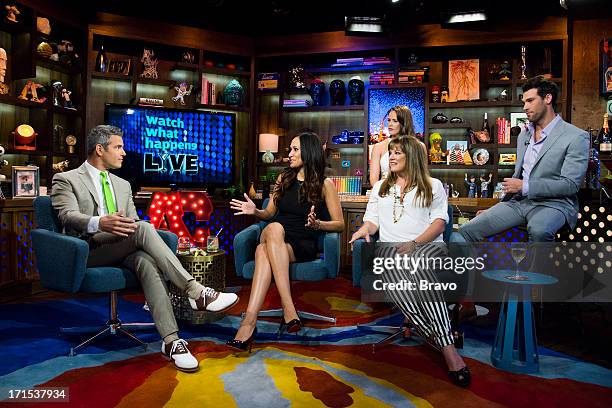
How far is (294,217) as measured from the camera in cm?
354

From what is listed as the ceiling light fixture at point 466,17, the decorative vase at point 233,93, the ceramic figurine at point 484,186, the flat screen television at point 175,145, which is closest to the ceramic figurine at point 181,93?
the flat screen television at point 175,145

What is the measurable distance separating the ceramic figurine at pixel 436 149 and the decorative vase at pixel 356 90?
0.98 meters

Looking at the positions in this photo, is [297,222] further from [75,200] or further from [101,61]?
[101,61]

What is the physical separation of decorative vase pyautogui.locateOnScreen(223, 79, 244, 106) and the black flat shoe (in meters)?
4.74

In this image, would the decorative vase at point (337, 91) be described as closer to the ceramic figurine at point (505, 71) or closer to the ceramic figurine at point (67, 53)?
the ceramic figurine at point (505, 71)

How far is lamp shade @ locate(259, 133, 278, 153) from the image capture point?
6.57 m

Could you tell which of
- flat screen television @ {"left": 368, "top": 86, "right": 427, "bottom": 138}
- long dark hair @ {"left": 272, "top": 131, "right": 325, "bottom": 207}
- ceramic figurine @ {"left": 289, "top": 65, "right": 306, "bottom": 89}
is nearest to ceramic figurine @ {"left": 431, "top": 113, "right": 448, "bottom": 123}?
flat screen television @ {"left": 368, "top": 86, "right": 427, "bottom": 138}

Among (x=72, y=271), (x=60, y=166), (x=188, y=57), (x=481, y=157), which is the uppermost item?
(x=188, y=57)

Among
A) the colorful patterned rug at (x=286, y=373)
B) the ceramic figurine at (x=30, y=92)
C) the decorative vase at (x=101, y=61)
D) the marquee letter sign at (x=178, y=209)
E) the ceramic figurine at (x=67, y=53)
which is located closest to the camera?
the colorful patterned rug at (x=286, y=373)

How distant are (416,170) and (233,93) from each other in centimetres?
392

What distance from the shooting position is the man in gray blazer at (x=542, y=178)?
3.18 m

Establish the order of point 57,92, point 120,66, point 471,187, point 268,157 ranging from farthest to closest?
point 268,157 < point 471,187 < point 120,66 < point 57,92

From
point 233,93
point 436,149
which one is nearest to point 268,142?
point 233,93

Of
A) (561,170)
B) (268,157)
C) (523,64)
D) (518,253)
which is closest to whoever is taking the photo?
(518,253)
